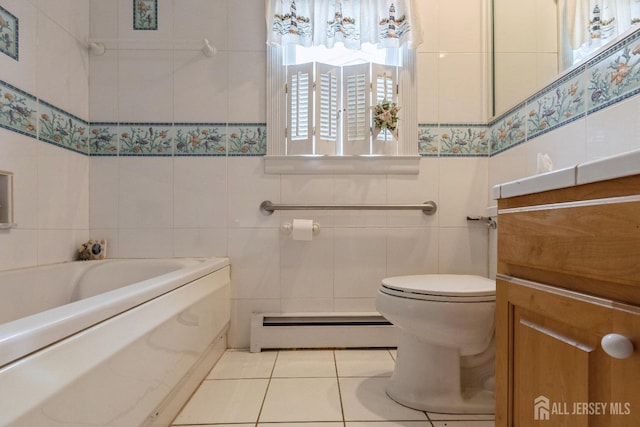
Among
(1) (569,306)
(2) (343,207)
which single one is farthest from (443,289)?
(2) (343,207)

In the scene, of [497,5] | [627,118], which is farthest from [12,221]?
[497,5]

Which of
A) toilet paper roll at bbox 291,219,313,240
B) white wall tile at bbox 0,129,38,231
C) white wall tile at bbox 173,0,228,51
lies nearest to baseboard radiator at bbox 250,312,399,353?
toilet paper roll at bbox 291,219,313,240

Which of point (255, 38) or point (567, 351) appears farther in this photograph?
point (255, 38)

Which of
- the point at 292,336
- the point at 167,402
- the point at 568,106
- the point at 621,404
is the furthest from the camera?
the point at 292,336

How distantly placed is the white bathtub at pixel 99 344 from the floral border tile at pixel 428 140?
1.17 metres

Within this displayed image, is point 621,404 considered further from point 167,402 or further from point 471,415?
point 167,402

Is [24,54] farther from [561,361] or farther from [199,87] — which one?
[561,361]

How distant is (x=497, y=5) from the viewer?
169cm

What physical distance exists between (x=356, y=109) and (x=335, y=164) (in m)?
0.30

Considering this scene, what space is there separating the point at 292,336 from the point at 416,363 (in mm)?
701

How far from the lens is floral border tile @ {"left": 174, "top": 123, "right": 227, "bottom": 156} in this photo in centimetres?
173

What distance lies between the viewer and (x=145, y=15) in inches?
67.3

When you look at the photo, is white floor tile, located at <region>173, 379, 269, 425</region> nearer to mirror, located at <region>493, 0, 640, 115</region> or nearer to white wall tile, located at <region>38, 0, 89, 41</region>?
mirror, located at <region>493, 0, 640, 115</region>

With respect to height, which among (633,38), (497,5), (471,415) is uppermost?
(497,5)
